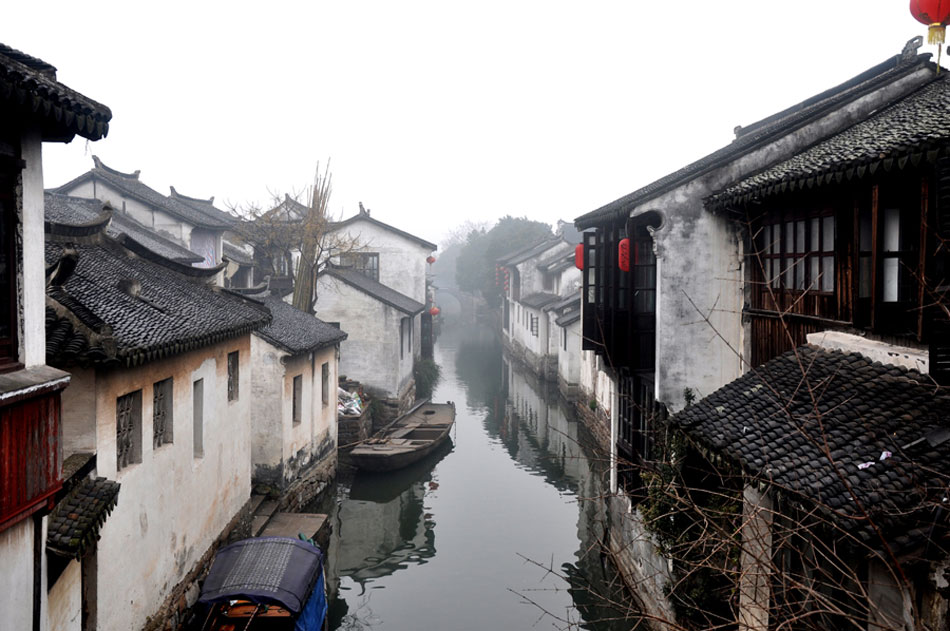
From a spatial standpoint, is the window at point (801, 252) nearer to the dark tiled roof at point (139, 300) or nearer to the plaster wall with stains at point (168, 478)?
the dark tiled roof at point (139, 300)

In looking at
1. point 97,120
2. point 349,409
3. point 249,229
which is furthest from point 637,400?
point 249,229

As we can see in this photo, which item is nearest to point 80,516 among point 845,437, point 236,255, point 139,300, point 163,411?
point 163,411

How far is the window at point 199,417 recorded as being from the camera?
12.1 m

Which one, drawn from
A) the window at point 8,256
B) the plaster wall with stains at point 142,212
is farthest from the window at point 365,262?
the window at point 8,256

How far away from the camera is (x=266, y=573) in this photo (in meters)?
10.1

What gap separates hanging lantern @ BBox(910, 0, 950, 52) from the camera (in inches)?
328

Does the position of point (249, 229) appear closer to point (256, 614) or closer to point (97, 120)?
point (256, 614)

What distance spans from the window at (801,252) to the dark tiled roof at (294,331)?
11069mm

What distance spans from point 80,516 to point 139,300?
4.39m

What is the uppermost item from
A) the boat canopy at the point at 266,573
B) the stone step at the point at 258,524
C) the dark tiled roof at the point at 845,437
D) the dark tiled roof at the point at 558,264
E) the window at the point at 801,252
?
the dark tiled roof at the point at 558,264

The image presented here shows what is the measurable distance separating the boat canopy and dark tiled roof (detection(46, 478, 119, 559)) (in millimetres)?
2232

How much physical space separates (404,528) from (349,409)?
6.58m

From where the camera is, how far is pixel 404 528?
1845cm

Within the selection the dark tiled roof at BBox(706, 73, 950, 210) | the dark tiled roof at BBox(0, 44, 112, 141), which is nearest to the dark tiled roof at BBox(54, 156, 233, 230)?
the dark tiled roof at BBox(706, 73, 950, 210)
